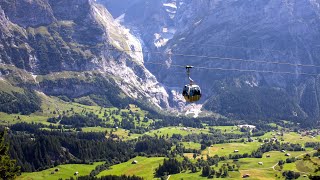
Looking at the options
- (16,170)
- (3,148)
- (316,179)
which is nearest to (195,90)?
(316,179)

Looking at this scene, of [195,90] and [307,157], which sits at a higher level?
[195,90]

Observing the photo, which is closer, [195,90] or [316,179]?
[316,179]

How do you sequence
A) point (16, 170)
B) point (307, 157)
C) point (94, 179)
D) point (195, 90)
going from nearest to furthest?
point (307, 157), point (195, 90), point (16, 170), point (94, 179)

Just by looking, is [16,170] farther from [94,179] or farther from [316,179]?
[94,179]

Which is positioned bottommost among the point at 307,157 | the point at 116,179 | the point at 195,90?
the point at 116,179

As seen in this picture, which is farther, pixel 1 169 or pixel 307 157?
pixel 1 169

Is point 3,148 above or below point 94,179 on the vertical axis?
above

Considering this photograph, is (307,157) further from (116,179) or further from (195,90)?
(116,179)

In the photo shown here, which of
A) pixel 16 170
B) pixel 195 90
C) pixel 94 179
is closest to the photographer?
pixel 195 90

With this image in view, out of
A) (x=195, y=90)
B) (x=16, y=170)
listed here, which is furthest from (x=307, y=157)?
(x=16, y=170)
